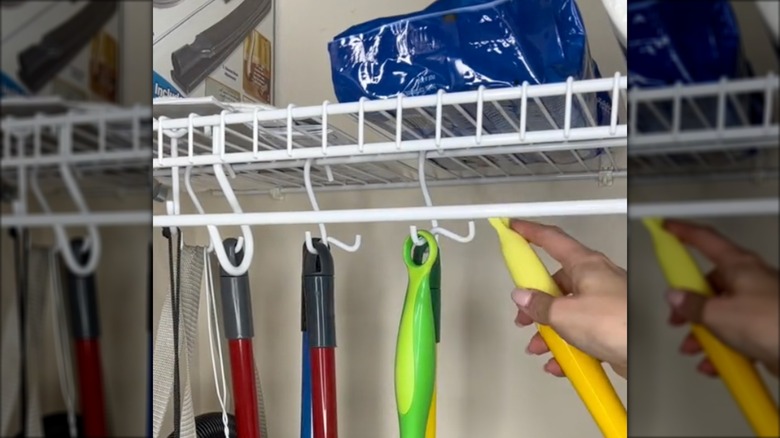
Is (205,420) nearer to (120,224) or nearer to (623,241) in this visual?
(623,241)

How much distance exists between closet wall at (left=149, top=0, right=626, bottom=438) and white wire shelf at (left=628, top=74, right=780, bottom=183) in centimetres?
67

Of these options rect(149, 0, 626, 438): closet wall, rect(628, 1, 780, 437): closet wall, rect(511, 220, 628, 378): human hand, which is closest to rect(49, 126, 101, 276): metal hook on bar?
rect(628, 1, 780, 437): closet wall

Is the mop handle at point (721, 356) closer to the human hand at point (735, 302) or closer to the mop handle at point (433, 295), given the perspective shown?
the human hand at point (735, 302)

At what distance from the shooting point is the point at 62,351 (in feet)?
0.53

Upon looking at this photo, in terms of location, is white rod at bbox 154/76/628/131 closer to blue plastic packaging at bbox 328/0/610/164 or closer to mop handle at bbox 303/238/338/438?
blue plastic packaging at bbox 328/0/610/164

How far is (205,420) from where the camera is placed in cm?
74

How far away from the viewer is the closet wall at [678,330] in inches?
4.1

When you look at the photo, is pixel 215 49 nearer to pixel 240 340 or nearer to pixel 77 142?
pixel 240 340

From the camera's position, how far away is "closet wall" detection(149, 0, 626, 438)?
0.84 m

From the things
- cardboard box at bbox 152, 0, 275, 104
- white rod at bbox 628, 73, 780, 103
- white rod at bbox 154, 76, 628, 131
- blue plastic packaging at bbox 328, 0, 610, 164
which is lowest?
white rod at bbox 628, 73, 780, 103

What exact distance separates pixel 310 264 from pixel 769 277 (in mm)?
549

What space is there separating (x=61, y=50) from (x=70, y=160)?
24mm

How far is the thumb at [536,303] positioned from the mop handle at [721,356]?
1.24 feet

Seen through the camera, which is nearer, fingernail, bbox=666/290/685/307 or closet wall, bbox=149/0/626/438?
fingernail, bbox=666/290/685/307
